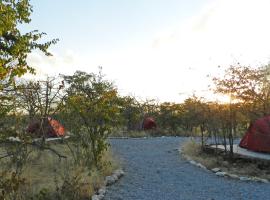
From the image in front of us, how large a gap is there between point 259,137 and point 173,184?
4.77 m

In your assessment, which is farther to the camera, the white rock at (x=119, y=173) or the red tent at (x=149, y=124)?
the red tent at (x=149, y=124)

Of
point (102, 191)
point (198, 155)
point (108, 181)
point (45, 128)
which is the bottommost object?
point (102, 191)

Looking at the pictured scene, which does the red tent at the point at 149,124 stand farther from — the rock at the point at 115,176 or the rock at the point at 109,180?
the rock at the point at 109,180

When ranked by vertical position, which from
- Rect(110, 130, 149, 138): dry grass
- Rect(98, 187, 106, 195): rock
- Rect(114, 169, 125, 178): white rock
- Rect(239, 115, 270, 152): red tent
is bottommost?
Rect(98, 187, 106, 195): rock

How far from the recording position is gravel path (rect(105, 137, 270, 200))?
8.80 m

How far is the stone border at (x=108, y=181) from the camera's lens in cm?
820

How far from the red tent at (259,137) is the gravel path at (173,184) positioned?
2.29 meters

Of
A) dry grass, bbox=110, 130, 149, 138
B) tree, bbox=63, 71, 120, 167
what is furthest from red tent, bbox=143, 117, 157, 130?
tree, bbox=63, 71, 120, 167

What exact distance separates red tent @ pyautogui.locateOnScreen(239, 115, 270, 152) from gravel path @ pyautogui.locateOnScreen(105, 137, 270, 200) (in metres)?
2.29

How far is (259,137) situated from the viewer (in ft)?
44.6

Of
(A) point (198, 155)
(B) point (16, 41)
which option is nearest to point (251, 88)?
(A) point (198, 155)

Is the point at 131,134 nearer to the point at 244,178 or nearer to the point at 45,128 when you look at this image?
the point at 45,128

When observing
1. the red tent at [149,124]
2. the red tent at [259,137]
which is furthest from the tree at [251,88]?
the red tent at [149,124]

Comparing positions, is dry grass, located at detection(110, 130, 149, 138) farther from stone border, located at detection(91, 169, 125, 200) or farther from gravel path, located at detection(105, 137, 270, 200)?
stone border, located at detection(91, 169, 125, 200)
